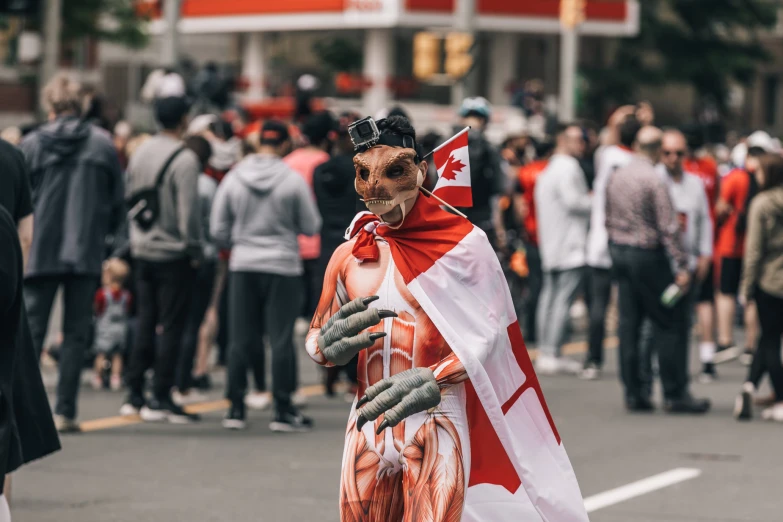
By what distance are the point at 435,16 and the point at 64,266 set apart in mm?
37496

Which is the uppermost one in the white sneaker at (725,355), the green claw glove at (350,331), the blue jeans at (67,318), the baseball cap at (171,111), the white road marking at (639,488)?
the baseball cap at (171,111)

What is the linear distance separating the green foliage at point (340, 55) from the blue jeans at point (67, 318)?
142 ft

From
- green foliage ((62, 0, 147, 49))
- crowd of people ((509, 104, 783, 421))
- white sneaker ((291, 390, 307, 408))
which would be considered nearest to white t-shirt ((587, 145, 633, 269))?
crowd of people ((509, 104, 783, 421))

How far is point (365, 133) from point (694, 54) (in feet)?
147

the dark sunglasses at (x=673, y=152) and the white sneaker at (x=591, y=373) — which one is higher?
the dark sunglasses at (x=673, y=152)

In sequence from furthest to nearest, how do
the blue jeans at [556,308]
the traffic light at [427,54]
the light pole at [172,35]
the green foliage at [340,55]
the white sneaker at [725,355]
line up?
the green foliage at [340,55], the traffic light at [427,54], the light pole at [172,35], the white sneaker at [725,355], the blue jeans at [556,308]

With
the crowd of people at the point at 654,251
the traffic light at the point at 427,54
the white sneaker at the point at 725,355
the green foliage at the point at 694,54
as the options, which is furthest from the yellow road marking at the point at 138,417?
the green foliage at the point at 694,54

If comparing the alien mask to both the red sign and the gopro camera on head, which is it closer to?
the gopro camera on head

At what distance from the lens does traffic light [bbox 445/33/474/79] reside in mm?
26047

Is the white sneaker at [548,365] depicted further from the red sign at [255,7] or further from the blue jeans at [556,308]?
the red sign at [255,7]

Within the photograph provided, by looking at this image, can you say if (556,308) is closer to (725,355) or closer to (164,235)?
(725,355)

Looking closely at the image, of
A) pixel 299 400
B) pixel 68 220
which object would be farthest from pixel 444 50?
pixel 68 220

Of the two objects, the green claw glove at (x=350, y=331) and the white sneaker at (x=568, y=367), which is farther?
the white sneaker at (x=568, y=367)

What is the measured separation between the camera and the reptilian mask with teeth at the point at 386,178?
4918mm
